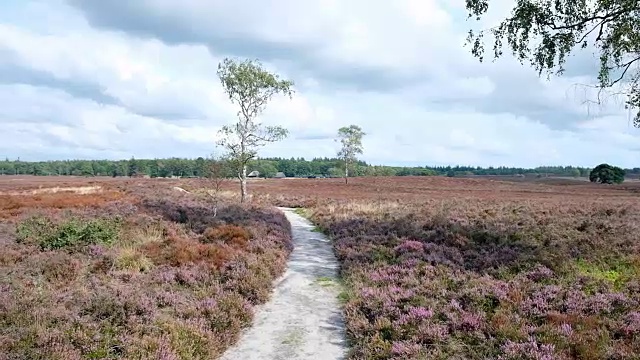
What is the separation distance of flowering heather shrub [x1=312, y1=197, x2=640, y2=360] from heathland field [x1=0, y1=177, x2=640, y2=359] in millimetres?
40

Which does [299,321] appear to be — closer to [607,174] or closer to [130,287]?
[130,287]

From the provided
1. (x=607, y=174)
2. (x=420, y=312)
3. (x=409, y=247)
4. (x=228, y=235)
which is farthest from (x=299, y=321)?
(x=607, y=174)

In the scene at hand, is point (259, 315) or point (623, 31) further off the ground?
point (623, 31)

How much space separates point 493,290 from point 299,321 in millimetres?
4796

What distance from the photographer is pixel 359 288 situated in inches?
478

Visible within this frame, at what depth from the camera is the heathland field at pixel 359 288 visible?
8.12 m

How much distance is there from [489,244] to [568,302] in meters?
7.12

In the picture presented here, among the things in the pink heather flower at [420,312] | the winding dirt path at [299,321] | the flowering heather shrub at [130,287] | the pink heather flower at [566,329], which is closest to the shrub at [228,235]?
the flowering heather shrub at [130,287]

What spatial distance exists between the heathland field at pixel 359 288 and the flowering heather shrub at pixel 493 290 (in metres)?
0.04

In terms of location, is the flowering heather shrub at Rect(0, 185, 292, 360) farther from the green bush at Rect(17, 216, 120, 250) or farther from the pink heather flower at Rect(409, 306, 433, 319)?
the pink heather flower at Rect(409, 306, 433, 319)

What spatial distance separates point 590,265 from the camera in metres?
14.3

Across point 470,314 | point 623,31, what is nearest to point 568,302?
point 470,314

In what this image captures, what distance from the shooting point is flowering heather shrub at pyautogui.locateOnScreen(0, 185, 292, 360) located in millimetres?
7859

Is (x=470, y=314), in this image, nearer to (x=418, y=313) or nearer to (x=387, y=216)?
(x=418, y=313)
